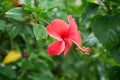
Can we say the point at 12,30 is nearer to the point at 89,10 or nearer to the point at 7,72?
the point at 7,72

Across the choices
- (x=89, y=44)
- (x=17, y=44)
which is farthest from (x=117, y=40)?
(x=17, y=44)

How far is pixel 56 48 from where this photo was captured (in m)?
0.82

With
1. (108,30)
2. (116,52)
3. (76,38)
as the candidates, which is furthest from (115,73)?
(76,38)

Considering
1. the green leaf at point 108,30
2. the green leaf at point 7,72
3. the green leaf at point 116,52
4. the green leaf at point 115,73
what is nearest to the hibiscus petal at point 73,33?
the green leaf at point 108,30

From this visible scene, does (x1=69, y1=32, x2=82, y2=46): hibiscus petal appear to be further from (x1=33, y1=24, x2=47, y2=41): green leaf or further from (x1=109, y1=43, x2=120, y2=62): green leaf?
(x1=109, y1=43, x2=120, y2=62): green leaf

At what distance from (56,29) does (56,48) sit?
2.0 inches

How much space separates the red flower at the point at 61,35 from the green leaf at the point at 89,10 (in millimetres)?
244

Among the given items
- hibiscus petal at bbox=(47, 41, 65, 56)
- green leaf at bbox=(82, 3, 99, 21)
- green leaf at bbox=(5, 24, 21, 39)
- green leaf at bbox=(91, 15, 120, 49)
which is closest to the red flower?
hibiscus petal at bbox=(47, 41, 65, 56)

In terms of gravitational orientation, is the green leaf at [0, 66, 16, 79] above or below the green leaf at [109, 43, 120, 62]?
below

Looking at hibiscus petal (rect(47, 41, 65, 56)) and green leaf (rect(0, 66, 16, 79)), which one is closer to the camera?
hibiscus petal (rect(47, 41, 65, 56))

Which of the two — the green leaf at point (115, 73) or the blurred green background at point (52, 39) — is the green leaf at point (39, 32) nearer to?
the blurred green background at point (52, 39)

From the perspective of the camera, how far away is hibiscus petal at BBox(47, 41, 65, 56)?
0.82 meters

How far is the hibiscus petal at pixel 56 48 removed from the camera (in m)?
0.82

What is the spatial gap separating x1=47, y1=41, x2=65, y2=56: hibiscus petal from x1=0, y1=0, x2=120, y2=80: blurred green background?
2.1 inches
